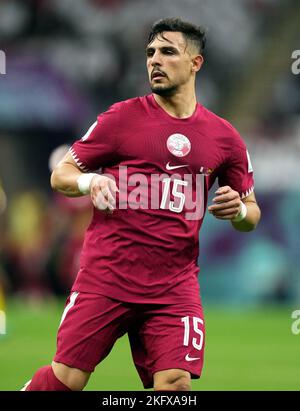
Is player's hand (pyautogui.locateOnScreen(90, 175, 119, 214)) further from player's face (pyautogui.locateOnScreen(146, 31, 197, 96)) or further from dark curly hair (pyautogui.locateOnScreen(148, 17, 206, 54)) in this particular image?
dark curly hair (pyautogui.locateOnScreen(148, 17, 206, 54))

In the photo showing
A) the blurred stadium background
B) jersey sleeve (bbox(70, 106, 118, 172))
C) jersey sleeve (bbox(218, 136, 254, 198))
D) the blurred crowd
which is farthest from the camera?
the blurred crowd

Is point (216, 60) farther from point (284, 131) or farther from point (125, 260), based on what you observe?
point (125, 260)

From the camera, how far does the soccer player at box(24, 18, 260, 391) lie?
562cm

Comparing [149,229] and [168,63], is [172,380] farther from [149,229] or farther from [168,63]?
[168,63]

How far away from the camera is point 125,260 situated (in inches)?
225

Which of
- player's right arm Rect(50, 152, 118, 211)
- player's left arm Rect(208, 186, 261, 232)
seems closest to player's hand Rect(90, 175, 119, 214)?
player's right arm Rect(50, 152, 118, 211)

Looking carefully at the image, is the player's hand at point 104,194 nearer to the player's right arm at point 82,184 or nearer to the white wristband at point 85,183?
the player's right arm at point 82,184

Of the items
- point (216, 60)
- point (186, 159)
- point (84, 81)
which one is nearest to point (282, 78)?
point (216, 60)

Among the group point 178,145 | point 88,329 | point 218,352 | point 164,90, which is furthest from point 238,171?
point 218,352

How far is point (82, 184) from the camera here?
5629mm

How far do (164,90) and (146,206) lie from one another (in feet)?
2.15

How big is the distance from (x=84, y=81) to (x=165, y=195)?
46.4 ft
